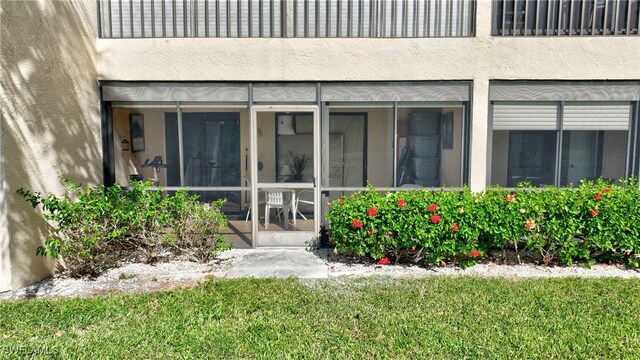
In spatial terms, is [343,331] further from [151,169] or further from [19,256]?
[151,169]

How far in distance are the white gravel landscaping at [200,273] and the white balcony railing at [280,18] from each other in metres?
3.60

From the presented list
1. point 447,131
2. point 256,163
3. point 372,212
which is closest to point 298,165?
point 256,163

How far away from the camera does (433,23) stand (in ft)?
22.6

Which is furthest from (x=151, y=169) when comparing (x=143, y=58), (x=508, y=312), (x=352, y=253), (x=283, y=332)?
(x=508, y=312)

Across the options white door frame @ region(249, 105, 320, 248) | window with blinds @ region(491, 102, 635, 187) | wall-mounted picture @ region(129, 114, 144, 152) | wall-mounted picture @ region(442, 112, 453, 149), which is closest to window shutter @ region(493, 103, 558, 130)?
window with blinds @ region(491, 102, 635, 187)

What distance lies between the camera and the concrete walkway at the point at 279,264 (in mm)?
5812

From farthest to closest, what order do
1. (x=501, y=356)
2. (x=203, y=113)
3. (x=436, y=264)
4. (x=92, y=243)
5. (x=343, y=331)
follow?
(x=203, y=113)
(x=436, y=264)
(x=92, y=243)
(x=343, y=331)
(x=501, y=356)

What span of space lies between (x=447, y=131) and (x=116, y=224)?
513cm

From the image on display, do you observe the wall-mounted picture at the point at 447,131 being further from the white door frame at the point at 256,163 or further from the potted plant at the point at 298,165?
the potted plant at the point at 298,165

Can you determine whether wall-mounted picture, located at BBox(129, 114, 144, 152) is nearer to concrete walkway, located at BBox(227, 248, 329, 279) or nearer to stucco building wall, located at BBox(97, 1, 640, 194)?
stucco building wall, located at BBox(97, 1, 640, 194)

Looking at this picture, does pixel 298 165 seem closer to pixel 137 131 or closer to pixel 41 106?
pixel 137 131

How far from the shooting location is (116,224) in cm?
579

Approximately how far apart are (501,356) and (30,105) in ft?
18.8

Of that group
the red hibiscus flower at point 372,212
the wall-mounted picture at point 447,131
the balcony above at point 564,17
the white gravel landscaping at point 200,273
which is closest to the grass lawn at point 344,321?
the white gravel landscaping at point 200,273
